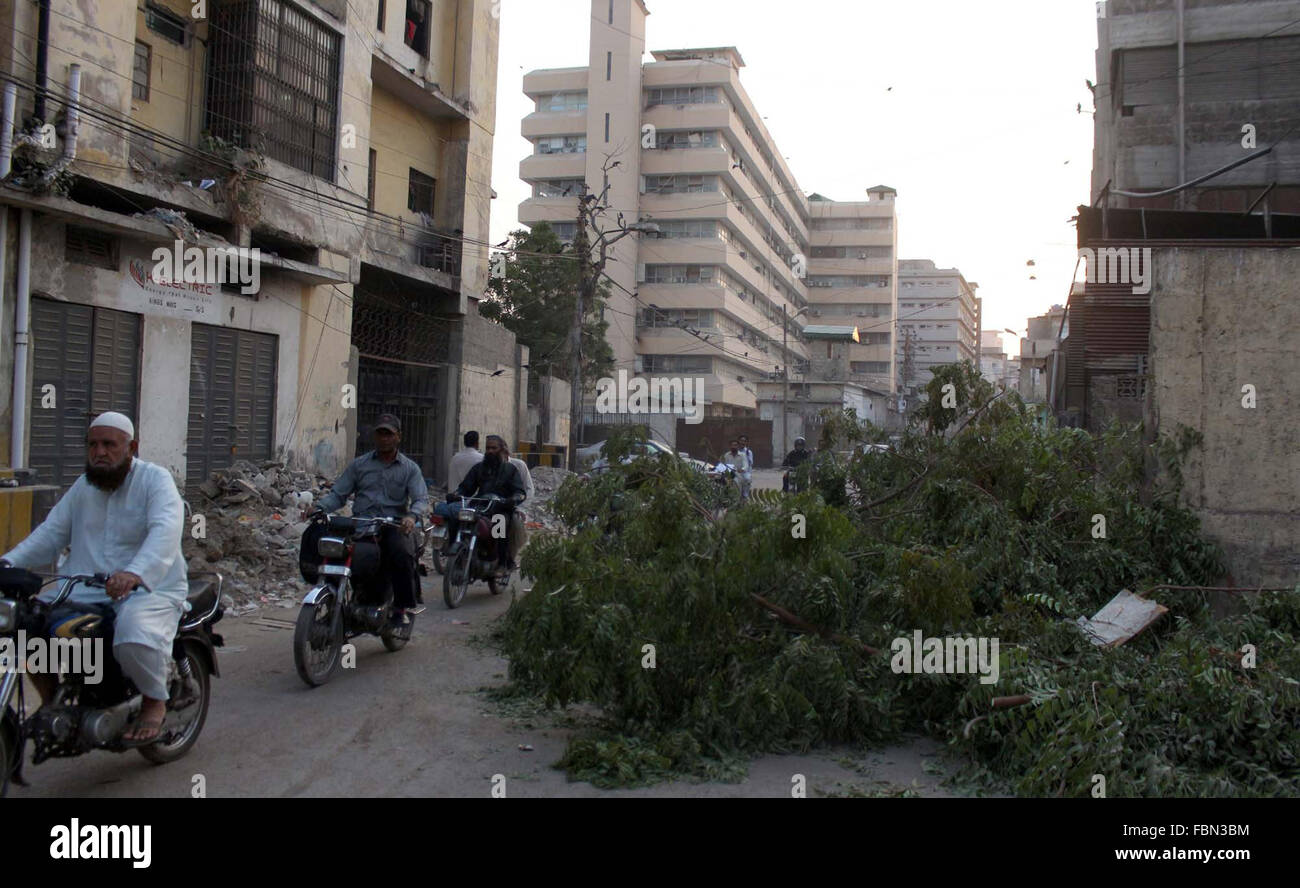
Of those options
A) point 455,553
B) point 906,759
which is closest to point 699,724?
point 906,759

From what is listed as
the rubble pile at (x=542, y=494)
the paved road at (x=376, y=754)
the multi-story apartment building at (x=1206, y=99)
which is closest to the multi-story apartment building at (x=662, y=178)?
the rubble pile at (x=542, y=494)

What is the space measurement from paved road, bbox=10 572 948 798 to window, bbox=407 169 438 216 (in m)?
15.7

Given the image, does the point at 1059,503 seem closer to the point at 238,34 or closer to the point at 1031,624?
the point at 1031,624

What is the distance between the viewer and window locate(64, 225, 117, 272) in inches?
500

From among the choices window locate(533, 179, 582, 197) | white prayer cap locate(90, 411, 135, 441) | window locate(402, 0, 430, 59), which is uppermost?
window locate(533, 179, 582, 197)

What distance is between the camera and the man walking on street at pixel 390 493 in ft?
23.7

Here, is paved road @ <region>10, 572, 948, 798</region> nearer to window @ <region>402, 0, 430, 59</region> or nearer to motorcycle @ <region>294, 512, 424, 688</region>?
motorcycle @ <region>294, 512, 424, 688</region>

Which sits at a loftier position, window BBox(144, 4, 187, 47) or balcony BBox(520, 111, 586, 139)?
balcony BBox(520, 111, 586, 139)

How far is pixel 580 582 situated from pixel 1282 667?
3900mm

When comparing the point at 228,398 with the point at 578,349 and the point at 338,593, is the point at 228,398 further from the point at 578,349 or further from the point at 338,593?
the point at 578,349

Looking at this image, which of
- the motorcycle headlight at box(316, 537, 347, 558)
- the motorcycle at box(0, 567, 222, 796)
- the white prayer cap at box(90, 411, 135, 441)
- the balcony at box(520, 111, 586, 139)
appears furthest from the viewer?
the balcony at box(520, 111, 586, 139)

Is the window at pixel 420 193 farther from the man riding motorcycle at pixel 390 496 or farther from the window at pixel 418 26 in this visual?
the man riding motorcycle at pixel 390 496

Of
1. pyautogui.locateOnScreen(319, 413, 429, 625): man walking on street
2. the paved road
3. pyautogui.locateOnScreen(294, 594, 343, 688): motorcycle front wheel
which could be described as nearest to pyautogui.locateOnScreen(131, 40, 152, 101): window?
pyautogui.locateOnScreen(319, 413, 429, 625): man walking on street

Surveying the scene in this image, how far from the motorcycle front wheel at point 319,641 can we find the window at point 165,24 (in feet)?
38.3
